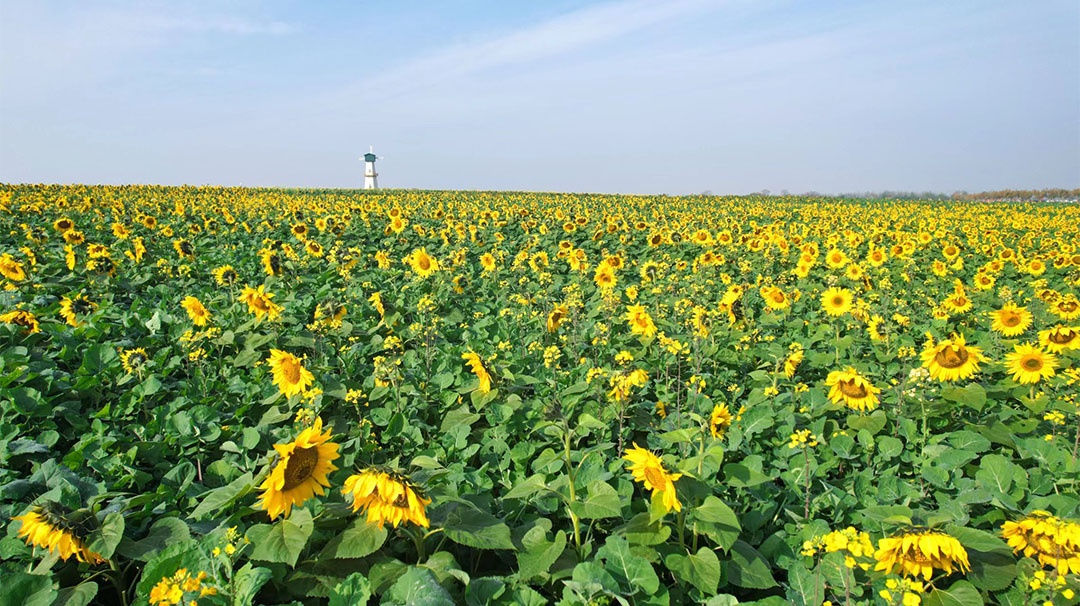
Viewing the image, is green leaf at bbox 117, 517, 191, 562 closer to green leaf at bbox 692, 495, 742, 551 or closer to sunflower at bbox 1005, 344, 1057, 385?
green leaf at bbox 692, 495, 742, 551

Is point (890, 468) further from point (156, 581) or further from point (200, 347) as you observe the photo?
point (200, 347)

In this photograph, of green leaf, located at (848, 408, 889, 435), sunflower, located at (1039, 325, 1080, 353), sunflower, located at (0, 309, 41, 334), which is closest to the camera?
green leaf, located at (848, 408, 889, 435)

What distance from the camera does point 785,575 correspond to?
9.15 feet

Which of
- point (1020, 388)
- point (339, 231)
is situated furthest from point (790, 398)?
point (339, 231)

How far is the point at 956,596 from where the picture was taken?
2.13m

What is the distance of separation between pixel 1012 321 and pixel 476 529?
606 cm

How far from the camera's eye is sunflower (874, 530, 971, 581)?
2.04m

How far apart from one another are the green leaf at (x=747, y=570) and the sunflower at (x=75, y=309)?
6.03 metres

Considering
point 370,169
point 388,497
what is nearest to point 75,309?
point 388,497

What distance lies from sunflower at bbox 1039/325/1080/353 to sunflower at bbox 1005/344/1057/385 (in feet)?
0.96

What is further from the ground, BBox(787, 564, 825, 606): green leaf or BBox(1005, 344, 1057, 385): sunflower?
BBox(1005, 344, 1057, 385): sunflower

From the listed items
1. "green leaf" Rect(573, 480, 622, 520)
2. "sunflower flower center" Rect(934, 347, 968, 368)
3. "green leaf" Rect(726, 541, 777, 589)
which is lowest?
"green leaf" Rect(726, 541, 777, 589)

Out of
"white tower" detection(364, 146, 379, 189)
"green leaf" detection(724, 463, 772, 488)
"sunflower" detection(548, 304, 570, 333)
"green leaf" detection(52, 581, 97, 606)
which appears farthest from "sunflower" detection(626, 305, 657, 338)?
"white tower" detection(364, 146, 379, 189)

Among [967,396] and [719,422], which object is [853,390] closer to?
[967,396]
